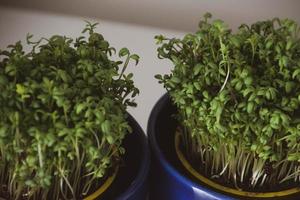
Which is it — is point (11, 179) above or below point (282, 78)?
below

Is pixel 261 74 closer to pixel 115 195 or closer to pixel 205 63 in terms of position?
pixel 205 63

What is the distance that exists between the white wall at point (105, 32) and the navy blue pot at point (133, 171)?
42 centimetres

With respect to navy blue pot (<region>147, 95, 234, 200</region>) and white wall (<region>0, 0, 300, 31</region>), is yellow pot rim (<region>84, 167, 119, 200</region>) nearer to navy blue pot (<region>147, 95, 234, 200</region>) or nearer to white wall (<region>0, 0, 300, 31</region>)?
navy blue pot (<region>147, 95, 234, 200</region>)

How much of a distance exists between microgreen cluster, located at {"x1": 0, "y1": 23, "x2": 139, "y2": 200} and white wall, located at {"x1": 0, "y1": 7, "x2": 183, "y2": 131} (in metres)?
0.51

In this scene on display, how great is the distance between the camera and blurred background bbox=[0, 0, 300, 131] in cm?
133

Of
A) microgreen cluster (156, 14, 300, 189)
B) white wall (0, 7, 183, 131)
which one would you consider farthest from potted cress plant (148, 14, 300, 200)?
white wall (0, 7, 183, 131)

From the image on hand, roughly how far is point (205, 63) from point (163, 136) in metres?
0.18

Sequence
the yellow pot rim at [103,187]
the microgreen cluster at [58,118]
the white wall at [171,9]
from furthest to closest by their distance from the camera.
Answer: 1. the white wall at [171,9]
2. the yellow pot rim at [103,187]
3. the microgreen cluster at [58,118]

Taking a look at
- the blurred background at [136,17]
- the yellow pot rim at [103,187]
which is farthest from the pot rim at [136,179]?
the blurred background at [136,17]

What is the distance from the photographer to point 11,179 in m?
0.78

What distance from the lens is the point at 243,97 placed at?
812 mm

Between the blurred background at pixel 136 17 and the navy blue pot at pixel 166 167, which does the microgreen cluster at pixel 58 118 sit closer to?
the navy blue pot at pixel 166 167

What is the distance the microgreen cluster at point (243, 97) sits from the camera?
2.60 feet

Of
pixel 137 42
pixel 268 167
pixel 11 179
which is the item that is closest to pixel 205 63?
pixel 268 167
